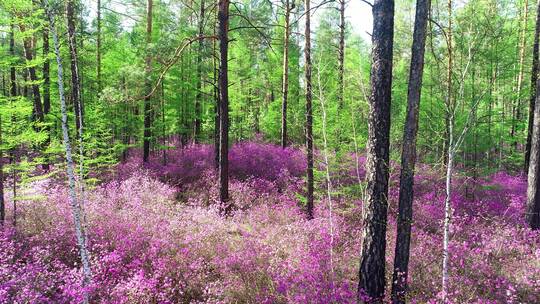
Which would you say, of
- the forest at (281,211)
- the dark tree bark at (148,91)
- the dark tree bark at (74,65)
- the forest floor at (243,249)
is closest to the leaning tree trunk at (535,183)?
the forest at (281,211)

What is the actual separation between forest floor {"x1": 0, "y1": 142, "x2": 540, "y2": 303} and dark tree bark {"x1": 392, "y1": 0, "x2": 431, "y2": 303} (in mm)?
670

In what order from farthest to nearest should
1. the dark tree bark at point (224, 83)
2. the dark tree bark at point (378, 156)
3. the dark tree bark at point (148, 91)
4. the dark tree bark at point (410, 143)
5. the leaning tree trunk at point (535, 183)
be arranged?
1. the dark tree bark at point (148, 91)
2. the dark tree bark at point (224, 83)
3. the leaning tree trunk at point (535, 183)
4. the dark tree bark at point (410, 143)
5. the dark tree bark at point (378, 156)

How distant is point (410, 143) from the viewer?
17.9 feet

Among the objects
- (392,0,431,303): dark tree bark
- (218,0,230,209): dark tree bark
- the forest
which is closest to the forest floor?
the forest

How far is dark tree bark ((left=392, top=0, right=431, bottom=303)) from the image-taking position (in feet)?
17.6

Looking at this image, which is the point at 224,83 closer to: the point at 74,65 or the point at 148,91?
the point at 74,65

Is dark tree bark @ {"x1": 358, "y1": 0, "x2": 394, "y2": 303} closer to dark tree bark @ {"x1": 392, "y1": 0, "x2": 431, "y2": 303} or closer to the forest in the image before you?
the forest

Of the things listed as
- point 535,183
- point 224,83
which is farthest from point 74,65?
point 535,183

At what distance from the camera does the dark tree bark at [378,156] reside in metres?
5.25

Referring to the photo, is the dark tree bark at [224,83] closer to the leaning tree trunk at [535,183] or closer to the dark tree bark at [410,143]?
the dark tree bark at [410,143]

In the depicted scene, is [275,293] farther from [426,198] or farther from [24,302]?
[426,198]

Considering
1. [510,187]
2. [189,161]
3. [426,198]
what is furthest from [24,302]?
[510,187]

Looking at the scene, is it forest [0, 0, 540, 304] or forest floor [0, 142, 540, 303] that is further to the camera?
forest floor [0, 142, 540, 303]

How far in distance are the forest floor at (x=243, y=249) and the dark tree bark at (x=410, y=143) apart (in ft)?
2.20
